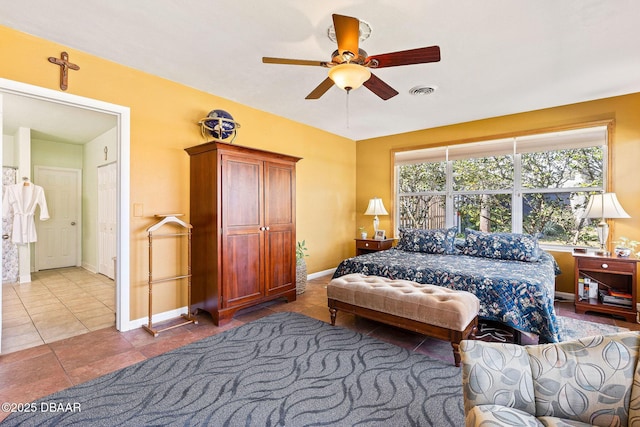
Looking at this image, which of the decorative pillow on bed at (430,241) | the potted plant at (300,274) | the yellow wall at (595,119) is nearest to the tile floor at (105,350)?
the potted plant at (300,274)

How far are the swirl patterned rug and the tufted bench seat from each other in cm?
25

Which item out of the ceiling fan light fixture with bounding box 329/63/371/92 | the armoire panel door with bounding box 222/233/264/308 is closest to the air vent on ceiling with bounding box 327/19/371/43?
the ceiling fan light fixture with bounding box 329/63/371/92

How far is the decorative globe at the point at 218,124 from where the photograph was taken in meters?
3.49

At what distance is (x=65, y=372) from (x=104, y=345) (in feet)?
1.42

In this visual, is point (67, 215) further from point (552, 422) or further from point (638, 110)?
point (638, 110)

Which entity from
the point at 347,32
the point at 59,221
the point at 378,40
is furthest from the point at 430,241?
the point at 59,221

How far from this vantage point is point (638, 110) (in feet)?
11.7

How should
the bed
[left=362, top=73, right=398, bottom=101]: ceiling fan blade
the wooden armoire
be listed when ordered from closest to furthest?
1. [left=362, top=73, right=398, bottom=101]: ceiling fan blade
2. the bed
3. the wooden armoire

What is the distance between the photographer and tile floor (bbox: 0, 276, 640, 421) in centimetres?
211

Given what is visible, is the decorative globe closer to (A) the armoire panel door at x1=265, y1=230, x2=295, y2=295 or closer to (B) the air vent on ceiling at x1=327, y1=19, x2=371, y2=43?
(A) the armoire panel door at x1=265, y1=230, x2=295, y2=295

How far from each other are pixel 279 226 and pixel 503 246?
2.89 meters

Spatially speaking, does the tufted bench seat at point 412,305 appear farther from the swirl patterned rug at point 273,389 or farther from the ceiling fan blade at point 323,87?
the ceiling fan blade at point 323,87

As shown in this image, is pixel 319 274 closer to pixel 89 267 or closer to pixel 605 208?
pixel 605 208

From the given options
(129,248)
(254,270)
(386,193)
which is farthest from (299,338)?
(386,193)
